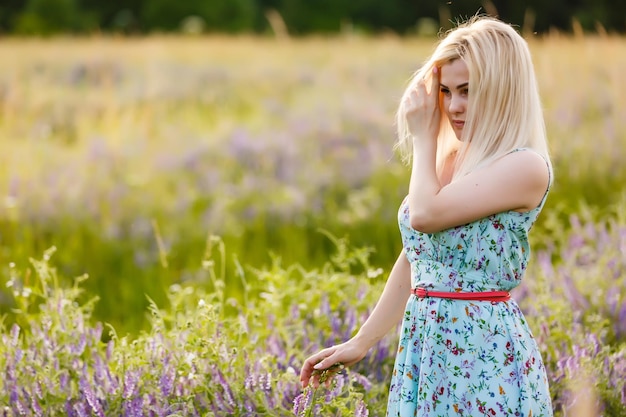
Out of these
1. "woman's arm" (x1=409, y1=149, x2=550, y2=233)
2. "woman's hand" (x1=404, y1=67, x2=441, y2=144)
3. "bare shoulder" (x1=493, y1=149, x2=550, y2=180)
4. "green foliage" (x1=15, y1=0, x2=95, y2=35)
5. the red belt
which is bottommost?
the red belt

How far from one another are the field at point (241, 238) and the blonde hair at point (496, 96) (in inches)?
26.3

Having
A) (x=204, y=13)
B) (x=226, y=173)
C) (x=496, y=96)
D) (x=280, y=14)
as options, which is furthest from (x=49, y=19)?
(x=496, y=96)

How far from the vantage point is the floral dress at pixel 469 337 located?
Answer: 2252 millimetres

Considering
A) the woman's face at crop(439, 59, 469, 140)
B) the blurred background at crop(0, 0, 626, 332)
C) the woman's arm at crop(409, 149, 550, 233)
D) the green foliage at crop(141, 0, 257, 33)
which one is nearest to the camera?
the woman's arm at crop(409, 149, 550, 233)

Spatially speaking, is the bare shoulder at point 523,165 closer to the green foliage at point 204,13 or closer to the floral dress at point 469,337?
the floral dress at point 469,337

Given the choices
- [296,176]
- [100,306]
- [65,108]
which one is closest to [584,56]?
[296,176]

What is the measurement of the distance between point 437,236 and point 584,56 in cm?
785

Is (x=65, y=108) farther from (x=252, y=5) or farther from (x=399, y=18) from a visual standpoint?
(x=399, y=18)

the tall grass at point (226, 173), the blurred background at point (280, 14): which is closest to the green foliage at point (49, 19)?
the blurred background at point (280, 14)

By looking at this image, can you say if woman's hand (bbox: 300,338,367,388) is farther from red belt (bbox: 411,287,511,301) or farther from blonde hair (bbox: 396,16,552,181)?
blonde hair (bbox: 396,16,552,181)

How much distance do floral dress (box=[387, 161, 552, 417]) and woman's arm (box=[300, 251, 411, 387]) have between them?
0.33 ft

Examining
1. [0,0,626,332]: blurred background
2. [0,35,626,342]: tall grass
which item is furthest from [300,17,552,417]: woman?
[0,35,626,342]: tall grass

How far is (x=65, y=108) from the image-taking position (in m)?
10.4

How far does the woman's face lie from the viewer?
2.38m
